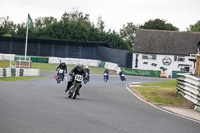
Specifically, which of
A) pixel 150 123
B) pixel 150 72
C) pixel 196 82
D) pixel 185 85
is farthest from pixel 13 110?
pixel 150 72

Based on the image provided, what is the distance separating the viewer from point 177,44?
Answer: 7638 cm

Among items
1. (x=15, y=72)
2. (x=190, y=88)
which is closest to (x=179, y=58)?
(x=15, y=72)

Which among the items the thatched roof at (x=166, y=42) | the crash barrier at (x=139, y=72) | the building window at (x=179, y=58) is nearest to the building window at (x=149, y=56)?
the thatched roof at (x=166, y=42)

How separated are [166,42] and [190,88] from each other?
58.2 metres

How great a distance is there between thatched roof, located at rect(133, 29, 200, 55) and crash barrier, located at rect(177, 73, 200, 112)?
175ft

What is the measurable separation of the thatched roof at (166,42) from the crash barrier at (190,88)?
5349 cm

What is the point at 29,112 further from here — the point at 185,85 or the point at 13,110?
the point at 185,85

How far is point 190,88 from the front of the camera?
19203mm

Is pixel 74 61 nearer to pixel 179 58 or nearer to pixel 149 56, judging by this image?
pixel 149 56

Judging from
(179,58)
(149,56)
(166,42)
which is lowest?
(179,58)

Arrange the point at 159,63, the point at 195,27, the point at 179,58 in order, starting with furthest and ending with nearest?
the point at 195,27
the point at 159,63
the point at 179,58

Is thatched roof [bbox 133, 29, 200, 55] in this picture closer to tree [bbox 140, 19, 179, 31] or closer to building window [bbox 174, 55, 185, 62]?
building window [bbox 174, 55, 185, 62]

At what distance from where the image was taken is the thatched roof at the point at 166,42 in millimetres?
75500

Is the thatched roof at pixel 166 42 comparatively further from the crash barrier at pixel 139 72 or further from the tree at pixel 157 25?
the tree at pixel 157 25
